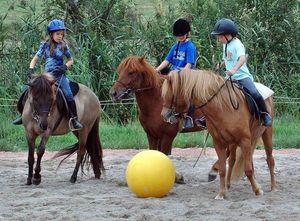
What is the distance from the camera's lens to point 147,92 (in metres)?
10.5

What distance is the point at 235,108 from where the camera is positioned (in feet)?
29.9

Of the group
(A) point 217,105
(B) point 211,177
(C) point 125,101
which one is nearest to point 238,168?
(B) point 211,177

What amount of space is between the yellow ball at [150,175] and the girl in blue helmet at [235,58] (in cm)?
132

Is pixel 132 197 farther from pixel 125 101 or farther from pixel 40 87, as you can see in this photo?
pixel 125 101

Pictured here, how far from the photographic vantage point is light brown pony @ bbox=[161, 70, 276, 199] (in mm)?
8969

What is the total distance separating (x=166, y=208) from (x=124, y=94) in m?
2.21

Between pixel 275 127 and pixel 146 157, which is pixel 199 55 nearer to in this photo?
pixel 275 127

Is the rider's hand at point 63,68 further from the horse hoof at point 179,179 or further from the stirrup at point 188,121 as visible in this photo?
the horse hoof at point 179,179

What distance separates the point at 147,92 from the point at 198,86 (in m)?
1.59

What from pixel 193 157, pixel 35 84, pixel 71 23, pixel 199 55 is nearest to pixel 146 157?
pixel 35 84

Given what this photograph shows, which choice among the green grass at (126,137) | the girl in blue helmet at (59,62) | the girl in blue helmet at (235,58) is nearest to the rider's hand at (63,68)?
the girl in blue helmet at (59,62)

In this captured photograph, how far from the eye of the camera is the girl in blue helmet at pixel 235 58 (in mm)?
9344

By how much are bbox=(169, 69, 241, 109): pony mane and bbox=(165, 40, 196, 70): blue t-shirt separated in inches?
58.0

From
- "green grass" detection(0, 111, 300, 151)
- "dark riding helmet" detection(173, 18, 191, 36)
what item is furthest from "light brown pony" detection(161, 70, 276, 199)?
"green grass" detection(0, 111, 300, 151)
